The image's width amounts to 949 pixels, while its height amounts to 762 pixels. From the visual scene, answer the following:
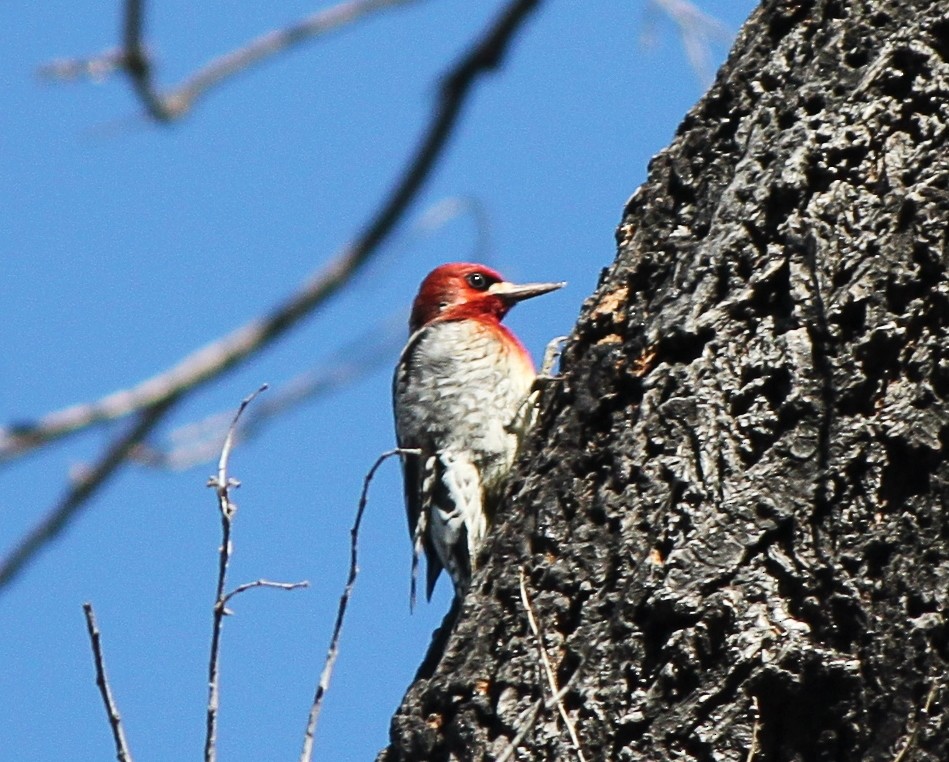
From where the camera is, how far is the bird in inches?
224

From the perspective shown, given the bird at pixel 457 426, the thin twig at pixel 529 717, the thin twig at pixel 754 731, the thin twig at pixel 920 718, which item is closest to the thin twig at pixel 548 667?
the thin twig at pixel 529 717

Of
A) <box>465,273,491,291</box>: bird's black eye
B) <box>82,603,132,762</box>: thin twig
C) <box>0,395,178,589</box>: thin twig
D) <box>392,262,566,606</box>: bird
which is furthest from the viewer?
<box>465,273,491,291</box>: bird's black eye

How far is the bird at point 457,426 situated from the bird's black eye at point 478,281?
20 cm

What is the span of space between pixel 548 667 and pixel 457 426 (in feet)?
7.76

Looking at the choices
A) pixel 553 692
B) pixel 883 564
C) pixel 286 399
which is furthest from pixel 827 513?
pixel 286 399

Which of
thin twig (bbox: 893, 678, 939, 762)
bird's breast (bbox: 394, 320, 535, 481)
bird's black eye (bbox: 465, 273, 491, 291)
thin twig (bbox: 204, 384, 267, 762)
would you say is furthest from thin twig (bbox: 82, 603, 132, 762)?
bird's black eye (bbox: 465, 273, 491, 291)

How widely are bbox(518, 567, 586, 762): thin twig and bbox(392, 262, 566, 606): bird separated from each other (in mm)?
1580

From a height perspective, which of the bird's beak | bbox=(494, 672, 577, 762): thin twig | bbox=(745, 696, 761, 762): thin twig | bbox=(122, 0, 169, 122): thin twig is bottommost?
bbox=(745, 696, 761, 762): thin twig

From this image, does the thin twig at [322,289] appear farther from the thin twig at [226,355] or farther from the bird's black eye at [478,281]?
the bird's black eye at [478,281]

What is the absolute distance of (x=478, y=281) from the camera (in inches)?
265

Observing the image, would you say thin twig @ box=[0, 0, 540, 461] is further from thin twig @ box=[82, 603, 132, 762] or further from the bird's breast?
the bird's breast

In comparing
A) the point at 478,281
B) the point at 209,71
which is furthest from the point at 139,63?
the point at 478,281

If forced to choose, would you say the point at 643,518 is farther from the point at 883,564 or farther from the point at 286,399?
the point at 286,399

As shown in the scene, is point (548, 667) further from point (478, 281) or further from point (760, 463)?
point (478, 281)
